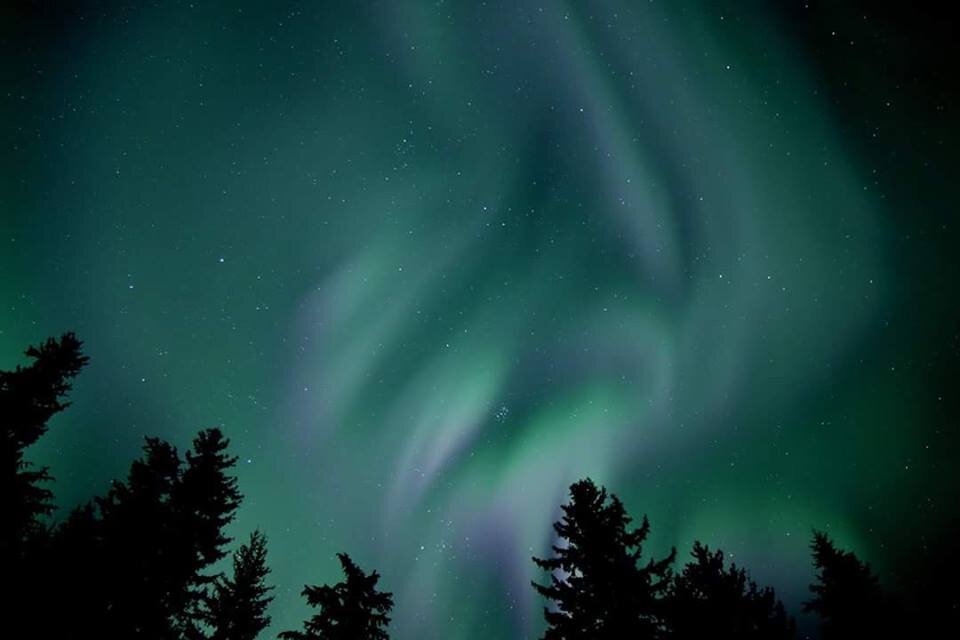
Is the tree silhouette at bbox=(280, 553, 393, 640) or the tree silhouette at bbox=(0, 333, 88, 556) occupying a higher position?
the tree silhouette at bbox=(0, 333, 88, 556)

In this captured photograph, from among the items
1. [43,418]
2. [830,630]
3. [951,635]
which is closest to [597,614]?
[830,630]

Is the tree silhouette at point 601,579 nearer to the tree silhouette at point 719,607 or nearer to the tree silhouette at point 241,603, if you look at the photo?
the tree silhouette at point 719,607

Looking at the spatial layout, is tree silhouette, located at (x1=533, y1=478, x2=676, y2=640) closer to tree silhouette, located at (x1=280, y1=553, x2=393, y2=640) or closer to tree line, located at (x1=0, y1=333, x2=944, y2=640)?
→ tree line, located at (x1=0, y1=333, x2=944, y2=640)

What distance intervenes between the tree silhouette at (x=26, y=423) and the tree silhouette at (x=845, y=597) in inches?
934

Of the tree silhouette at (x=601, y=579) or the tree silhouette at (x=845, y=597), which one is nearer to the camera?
the tree silhouette at (x=601, y=579)

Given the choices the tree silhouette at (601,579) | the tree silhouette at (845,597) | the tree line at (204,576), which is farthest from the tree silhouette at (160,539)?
the tree silhouette at (845,597)

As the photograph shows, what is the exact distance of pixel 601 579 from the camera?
1159 cm

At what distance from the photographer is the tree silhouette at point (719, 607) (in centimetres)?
1216

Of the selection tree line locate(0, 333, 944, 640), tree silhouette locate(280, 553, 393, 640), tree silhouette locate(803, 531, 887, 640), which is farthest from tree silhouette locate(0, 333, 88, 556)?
tree silhouette locate(803, 531, 887, 640)

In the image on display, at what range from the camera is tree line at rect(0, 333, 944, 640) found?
438 inches

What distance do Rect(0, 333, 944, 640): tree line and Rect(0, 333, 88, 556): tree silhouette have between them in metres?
0.03

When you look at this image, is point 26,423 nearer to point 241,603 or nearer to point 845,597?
point 241,603

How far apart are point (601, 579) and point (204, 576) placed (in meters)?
11.5

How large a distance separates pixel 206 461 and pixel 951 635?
24.4 m
